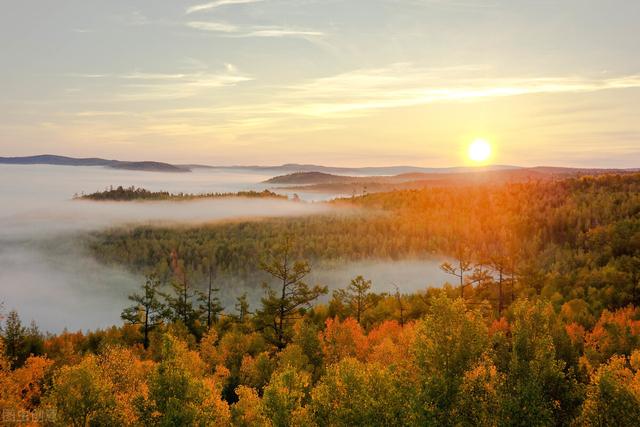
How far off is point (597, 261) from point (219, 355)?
14978cm

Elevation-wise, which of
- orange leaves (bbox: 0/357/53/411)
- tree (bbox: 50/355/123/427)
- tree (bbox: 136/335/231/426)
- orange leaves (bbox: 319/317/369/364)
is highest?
tree (bbox: 136/335/231/426)

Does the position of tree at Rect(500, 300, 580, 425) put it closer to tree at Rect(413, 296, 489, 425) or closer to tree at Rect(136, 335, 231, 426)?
tree at Rect(413, 296, 489, 425)

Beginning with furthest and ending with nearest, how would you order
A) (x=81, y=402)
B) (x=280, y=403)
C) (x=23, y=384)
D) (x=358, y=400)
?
(x=23, y=384)
(x=81, y=402)
(x=280, y=403)
(x=358, y=400)

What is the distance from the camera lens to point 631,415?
110 feet

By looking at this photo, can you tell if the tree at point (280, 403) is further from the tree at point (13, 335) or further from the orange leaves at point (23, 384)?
the tree at point (13, 335)

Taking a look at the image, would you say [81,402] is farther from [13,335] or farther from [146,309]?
[13,335]

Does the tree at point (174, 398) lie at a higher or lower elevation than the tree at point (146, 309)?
higher

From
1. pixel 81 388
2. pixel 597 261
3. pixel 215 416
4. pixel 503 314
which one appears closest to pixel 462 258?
pixel 503 314

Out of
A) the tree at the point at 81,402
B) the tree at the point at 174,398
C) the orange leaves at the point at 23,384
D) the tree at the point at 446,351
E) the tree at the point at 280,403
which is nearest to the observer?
the tree at the point at 174,398

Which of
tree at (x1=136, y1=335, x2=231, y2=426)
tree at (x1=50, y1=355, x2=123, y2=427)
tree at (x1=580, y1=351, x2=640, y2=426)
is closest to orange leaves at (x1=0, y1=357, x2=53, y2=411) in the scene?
tree at (x1=50, y1=355, x2=123, y2=427)

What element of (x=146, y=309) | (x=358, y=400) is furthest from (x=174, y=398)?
(x=146, y=309)

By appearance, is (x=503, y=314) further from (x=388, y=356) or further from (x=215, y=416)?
(x=215, y=416)

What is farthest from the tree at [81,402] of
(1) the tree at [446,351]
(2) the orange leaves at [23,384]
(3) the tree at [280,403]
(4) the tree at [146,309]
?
(4) the tree at [146,309]

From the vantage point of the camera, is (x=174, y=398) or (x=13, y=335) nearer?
(x=174, y=398)
